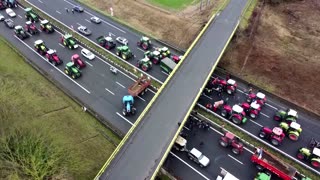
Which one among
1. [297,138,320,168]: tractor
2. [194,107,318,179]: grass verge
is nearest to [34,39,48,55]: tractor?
[194,107,318,179]: grass verge

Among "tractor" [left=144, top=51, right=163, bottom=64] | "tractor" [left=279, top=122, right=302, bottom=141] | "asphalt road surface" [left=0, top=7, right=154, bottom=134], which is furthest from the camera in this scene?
"tractor" [left=144, top=51, right=163, bottom=64]

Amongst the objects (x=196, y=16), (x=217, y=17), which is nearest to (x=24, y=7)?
(x=196, y=16)

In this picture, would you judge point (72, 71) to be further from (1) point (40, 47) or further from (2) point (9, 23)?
(2) point (9, 23)

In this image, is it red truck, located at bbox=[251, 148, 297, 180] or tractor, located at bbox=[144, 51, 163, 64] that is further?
tractor, located at bbox=[144, 51, 163, 64]

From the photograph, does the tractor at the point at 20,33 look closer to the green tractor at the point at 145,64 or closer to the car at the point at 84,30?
the car at the point at 84,30

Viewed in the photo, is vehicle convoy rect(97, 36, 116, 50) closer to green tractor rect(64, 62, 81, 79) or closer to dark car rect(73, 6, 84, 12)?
green tractor rect(64, 62, 81, 79)

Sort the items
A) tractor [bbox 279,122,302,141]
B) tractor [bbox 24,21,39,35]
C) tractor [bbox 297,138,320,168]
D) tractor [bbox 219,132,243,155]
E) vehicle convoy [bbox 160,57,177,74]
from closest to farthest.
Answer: tractor [bbox 297,138,320,168] < tractor [bbox 219,132,243,155] < tractor [bbox 279,122,302,141] < vehicle convoy [bbox 160,57,177,74] < tractor [bbox 24,21,39,35]
